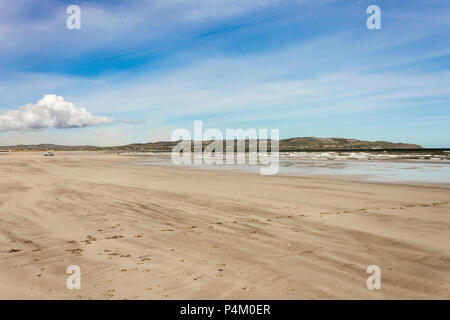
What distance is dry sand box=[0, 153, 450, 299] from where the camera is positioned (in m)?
5.18

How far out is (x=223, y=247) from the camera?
7.29 metres

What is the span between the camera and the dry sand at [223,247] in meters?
5.18

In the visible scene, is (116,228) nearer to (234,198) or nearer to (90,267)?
(90,267)

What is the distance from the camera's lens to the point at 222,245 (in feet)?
24.4

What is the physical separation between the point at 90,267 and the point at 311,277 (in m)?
4.07

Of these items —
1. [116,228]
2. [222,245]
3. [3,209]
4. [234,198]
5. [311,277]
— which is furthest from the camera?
[234,198]
